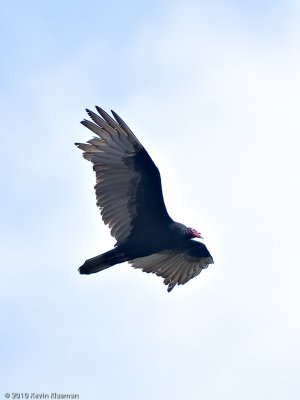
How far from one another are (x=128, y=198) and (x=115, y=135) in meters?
1.12

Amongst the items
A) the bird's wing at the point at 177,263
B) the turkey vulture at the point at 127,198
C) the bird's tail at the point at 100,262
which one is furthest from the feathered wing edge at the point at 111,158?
the bird's wing at the point at 177,263

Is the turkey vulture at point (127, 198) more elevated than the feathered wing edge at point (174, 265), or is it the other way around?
the turkey vulture at point (127, 198)

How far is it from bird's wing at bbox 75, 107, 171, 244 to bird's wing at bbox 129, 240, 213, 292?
3.21 ft

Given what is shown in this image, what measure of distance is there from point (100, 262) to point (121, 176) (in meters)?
1.49

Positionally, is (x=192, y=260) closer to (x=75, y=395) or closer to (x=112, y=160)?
(x=112, y=160)


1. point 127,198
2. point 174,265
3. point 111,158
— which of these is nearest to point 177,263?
point 174,265

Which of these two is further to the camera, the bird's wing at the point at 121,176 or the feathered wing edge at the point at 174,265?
the feathered wing edge at the point at 174,265

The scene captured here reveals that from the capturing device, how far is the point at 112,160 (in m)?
19.1

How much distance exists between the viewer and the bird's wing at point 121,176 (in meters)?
19.0

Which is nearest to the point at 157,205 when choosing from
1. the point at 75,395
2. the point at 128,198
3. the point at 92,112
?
the point at 128,198

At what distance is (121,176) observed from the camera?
19.1m

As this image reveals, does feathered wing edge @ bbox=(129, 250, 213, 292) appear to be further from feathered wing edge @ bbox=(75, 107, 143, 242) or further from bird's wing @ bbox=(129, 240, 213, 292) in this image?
feathered wing edge @ bbox=(75, 107, 143, 242)

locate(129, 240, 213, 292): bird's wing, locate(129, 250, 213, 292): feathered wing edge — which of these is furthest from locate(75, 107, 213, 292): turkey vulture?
locate(129, 250, 213, 292): feathered wing edge

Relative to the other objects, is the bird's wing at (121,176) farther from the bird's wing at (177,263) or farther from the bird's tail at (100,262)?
the bird's wing at (177,263)
